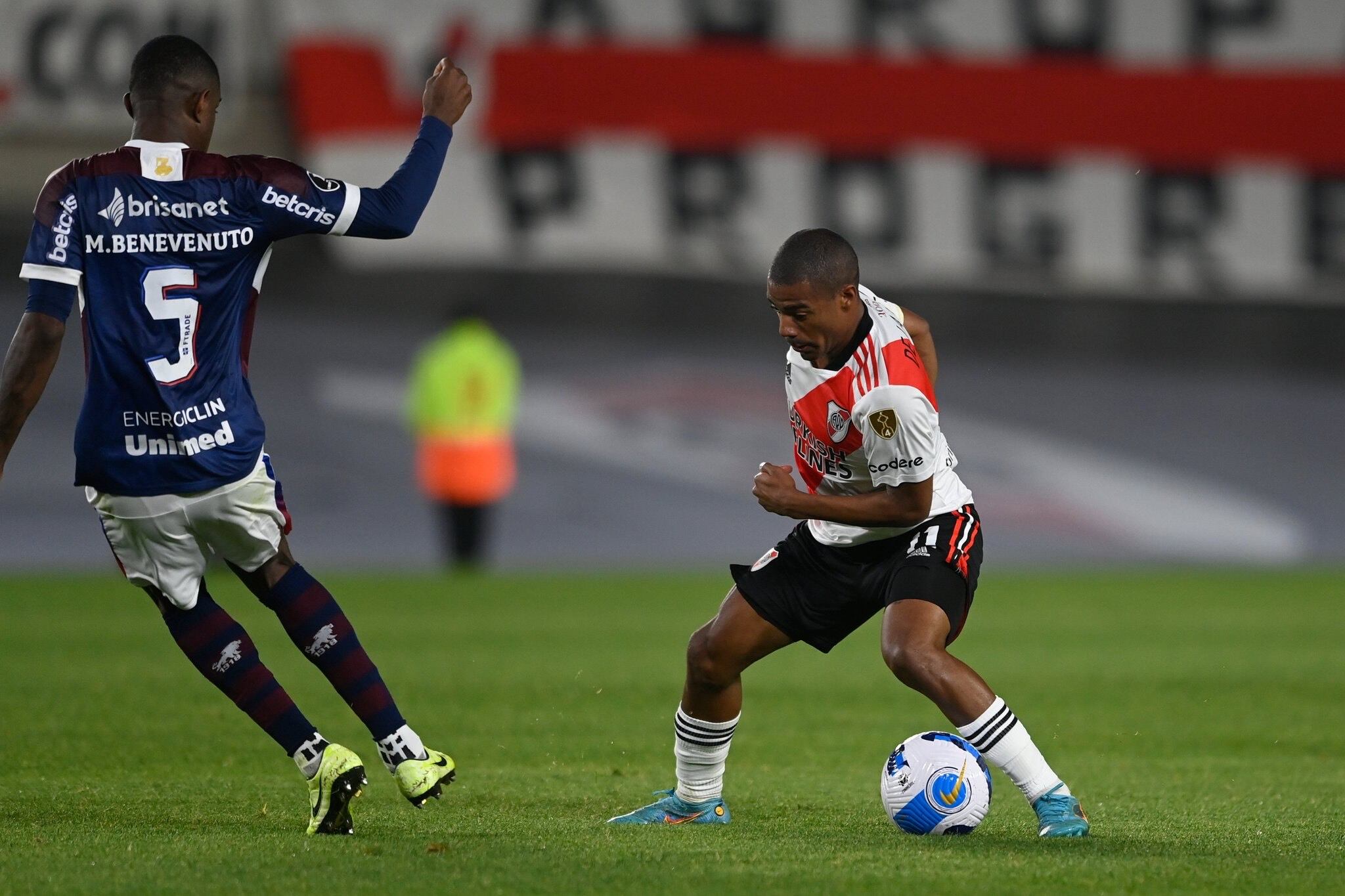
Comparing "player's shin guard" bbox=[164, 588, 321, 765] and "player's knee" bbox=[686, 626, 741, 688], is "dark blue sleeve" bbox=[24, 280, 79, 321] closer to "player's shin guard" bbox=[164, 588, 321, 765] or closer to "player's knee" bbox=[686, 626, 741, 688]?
"player's shin guard" bbox=[164, 588, 321, 765]

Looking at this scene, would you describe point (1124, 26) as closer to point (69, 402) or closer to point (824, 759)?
point (69, 402)

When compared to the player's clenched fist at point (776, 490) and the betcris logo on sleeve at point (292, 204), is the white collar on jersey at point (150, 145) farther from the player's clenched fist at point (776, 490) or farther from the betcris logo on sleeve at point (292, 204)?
the player's clenched fist at point (776, 490)

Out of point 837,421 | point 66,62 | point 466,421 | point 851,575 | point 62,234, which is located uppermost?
point 66,62

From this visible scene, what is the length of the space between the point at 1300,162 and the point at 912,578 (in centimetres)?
1412

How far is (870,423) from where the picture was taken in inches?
176

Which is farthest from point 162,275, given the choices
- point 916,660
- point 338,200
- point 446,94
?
point 916,660

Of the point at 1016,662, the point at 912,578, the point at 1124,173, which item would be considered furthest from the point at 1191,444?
the point at 912,578

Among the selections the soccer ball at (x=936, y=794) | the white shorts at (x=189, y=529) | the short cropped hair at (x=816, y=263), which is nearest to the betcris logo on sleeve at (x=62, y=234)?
the white shorts at (x=189, y=529)

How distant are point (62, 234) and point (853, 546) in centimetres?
227

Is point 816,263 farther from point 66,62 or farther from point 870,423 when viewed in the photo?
point 66,62

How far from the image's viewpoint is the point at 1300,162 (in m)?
17.1

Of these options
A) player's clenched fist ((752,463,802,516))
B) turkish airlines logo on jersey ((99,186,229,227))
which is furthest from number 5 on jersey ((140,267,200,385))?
player's clenched fist ((752,463,802,516))

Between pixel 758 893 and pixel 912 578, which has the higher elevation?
pixel 912 578

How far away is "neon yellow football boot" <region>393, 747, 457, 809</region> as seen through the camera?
4.57 meters
